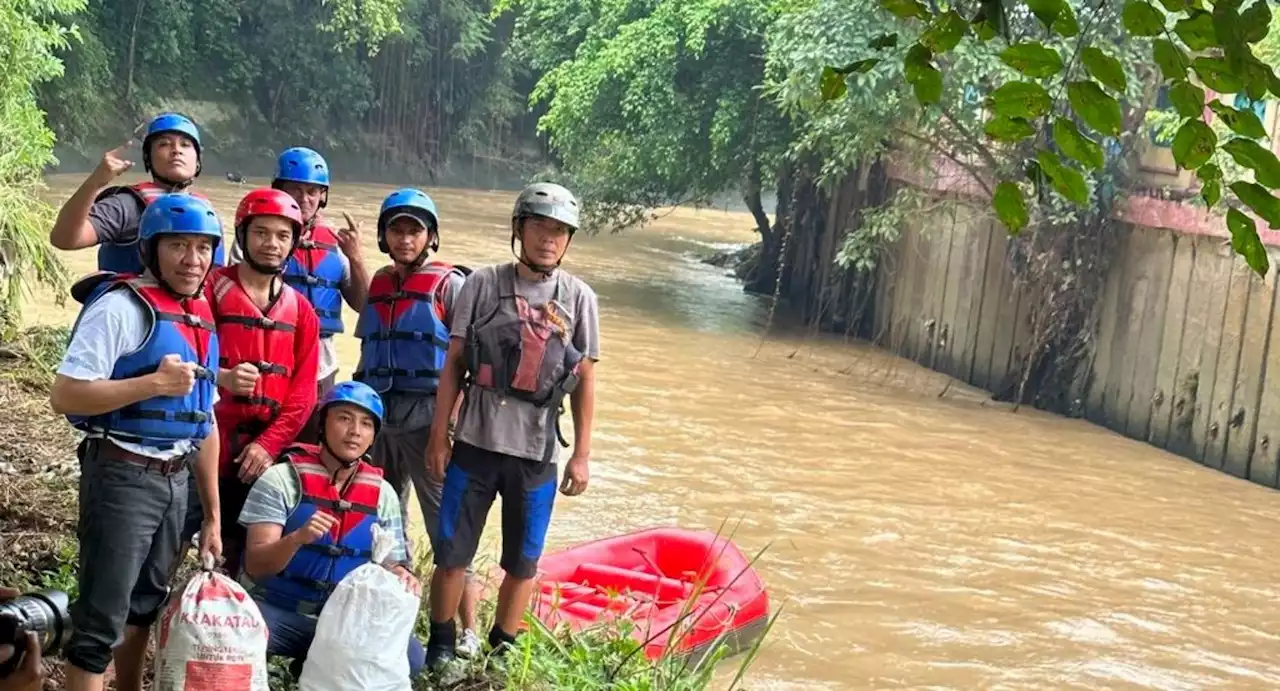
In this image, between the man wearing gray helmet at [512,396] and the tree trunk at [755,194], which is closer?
the man wearing gray helmet at [512,396]

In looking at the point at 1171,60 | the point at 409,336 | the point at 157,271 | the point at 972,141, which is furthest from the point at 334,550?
the point at 972,141

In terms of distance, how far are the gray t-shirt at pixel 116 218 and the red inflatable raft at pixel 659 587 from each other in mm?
2376

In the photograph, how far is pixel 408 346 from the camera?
5328 millimetres

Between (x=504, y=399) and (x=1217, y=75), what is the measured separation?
3283 mm

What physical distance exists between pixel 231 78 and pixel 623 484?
88.3ft

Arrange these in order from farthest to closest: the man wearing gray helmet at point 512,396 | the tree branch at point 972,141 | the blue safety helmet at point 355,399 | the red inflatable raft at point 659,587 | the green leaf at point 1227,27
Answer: the tree branch at point 972,141
the red inflatable raft at point 659,587
the man wearing gray helmet at point 512,396
the blue safety helmet at point 355,399
the green leaf at point 1227,27

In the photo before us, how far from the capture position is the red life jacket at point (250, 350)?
14.8ft

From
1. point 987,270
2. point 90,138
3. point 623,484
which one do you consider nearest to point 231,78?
point 90,138

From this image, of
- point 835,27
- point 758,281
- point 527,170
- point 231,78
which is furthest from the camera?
point 527,170

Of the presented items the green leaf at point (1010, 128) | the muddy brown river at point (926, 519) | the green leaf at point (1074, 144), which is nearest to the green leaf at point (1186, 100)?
the green leaf at point (1074, 144)

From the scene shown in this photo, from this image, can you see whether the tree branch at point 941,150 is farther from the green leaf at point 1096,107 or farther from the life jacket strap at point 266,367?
the green leaf at point 1096,107

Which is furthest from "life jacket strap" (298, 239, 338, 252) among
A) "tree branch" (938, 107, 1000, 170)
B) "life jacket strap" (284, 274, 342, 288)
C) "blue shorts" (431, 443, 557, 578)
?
"tree branch" (938, 107, 1000, 170)

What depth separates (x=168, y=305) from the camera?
151 inches

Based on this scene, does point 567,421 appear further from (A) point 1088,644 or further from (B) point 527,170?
(B) point 527,170
